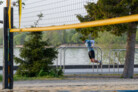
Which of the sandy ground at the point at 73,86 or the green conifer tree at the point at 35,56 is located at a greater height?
the green conifer tree at the point at 35,56

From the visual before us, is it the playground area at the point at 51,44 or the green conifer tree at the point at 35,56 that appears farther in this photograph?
the green conifer tree at the point at 35,56

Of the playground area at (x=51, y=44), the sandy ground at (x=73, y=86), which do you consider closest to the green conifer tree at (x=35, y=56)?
the playground area at (x=51, y=44)

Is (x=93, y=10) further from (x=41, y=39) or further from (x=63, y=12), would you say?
(x=63, y=12)

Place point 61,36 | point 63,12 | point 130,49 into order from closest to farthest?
point 63,12 → point 130,49 → point 61,36

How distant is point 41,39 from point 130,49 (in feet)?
11.0

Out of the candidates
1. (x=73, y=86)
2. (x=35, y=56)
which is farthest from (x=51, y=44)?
(x=73, y=86)

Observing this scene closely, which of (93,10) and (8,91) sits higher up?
(93,10)

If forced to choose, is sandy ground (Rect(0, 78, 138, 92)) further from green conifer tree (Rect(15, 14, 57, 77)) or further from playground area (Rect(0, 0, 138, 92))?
green conifer tree (Rect(15, 14, 57, 77))

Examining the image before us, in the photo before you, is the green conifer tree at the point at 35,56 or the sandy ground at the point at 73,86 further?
the green conifer tree at the point at 35,56

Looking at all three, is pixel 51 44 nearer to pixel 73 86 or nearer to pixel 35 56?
pixel 35 56

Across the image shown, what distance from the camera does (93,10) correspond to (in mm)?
9547

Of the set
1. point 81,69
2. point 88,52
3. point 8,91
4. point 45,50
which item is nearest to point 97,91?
point 8,91

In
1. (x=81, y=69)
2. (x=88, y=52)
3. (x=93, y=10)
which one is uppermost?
(x=93, y=10)

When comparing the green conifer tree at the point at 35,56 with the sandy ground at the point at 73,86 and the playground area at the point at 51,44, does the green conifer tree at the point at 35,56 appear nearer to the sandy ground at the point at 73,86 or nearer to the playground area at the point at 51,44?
the playground area at the point at 51,44
